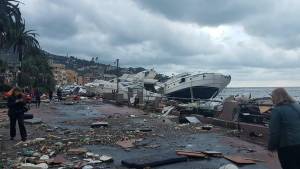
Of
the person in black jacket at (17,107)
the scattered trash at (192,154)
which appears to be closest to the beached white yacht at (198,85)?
the person in black jacket at (17,107)

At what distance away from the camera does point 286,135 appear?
6535 millimetres

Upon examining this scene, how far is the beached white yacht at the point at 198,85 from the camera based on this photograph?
51969 mm

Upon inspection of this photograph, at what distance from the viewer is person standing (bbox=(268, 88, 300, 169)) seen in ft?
21.4

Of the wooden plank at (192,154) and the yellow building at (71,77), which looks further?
the yellow building at (71,77)

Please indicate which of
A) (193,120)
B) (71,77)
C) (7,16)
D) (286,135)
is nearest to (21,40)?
(7,16)

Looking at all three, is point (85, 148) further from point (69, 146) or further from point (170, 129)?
point (170, 129)

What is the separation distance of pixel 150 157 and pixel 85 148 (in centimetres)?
246

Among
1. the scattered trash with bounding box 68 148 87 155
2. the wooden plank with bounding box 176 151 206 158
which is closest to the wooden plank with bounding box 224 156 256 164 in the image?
the wooden plank with bounding box 176 151 206 158

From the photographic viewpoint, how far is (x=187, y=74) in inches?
2131

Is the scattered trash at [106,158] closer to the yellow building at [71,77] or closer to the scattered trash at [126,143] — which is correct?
the scattered trash at [126,143]

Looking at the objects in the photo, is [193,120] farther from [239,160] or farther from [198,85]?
[198,85]

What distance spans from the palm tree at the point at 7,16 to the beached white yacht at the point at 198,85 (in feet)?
64.2

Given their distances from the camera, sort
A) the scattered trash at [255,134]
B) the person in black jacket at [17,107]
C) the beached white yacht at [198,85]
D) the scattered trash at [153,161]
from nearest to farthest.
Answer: the scattered trash at [153,161] < the person in black jacket at [17,107] < the scattered trash at [255,134] < the beached white yacht at [198,85]

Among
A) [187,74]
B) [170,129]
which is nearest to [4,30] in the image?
[187,74]
